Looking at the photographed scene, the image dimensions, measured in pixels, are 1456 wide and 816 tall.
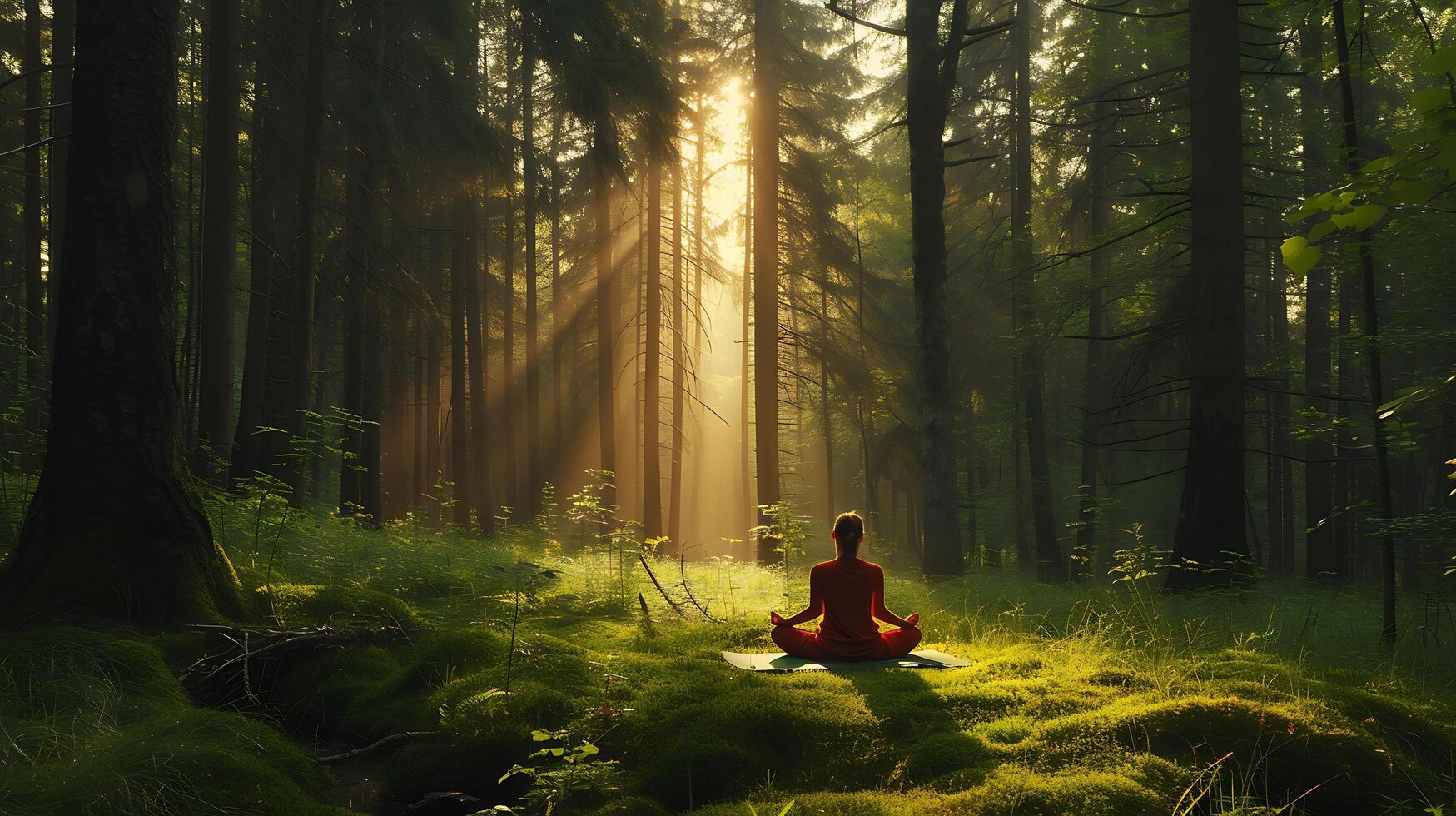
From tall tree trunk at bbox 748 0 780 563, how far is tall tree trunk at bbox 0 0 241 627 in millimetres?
12231

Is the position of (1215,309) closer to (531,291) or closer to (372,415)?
(372,415)

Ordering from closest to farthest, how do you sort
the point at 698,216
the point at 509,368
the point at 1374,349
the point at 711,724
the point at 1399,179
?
the point at 1399,179, the point at 711,724, the point at 1374,349, the point at 509,368, the point at 698,216

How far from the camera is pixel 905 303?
3038cm

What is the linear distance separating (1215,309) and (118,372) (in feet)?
35.6

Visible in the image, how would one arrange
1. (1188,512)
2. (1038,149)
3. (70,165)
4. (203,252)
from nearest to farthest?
1. (70,165)
2. (1188,512)
3. (203,252)
4. (1038,149)

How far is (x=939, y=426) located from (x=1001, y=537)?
23.2m

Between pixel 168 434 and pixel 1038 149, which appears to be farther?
pixel 1038 149

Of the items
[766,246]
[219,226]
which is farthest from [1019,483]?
[219,226]

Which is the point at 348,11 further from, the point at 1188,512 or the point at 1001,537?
the point at 1001,537

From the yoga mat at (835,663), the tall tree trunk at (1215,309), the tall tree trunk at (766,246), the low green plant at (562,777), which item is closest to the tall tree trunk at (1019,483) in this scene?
the tall tree trunk at (766,246)

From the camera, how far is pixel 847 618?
6.07m

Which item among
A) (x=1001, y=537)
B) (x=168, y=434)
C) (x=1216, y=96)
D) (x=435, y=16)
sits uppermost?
(x=435, y=16)

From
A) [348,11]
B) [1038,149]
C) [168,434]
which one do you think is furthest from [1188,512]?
[1038,149]

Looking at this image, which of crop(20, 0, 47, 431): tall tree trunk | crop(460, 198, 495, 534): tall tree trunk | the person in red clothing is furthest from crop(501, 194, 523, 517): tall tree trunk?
the person in red clothing
